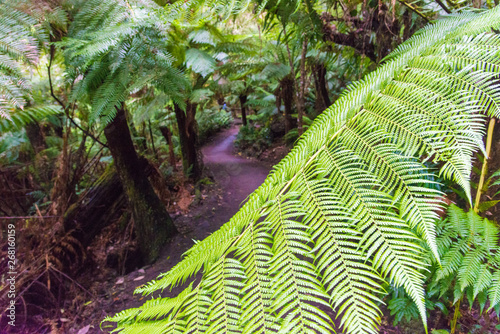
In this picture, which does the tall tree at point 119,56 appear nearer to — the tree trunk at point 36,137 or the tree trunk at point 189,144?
the tree trunk at point 189,144

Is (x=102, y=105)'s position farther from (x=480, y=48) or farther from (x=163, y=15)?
(x=480, y=48)

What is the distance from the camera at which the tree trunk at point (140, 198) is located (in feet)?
9.50

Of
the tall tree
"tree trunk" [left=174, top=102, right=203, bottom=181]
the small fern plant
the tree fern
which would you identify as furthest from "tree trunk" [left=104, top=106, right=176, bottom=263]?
the small fern plant

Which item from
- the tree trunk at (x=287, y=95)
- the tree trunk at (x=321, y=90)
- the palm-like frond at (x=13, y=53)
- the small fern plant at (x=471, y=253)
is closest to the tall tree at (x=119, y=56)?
the palm-like frond at (x=13, y=53)

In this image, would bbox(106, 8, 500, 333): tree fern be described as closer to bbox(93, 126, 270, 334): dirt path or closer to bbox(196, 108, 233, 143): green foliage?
bbox(93, 126, 270, 334): dirt path

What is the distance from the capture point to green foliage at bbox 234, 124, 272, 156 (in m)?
9.45

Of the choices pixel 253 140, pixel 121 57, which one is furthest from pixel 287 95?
pixel 121 57

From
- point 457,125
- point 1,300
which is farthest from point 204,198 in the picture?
point 457,125

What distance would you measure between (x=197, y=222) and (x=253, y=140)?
6386 millimetres

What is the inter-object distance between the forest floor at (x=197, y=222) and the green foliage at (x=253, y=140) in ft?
1.49

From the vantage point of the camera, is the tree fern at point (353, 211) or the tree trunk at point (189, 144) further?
the tree trunk at point (189, 144)

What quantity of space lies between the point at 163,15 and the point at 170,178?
465 centimetres

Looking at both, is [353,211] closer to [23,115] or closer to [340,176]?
[340,176]

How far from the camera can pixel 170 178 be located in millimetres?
5602
